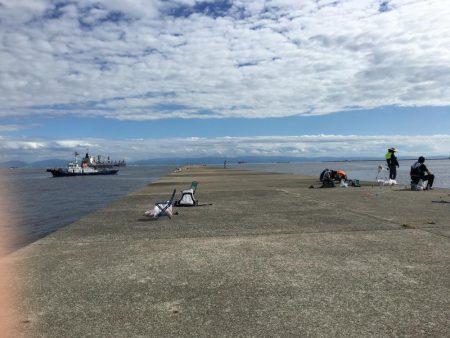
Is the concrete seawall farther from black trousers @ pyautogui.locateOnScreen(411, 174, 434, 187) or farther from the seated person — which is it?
the seated person

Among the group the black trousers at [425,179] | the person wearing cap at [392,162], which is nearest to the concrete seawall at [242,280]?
the black trousers at [425,179]

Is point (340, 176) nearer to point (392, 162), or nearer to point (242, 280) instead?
point (392, 162)

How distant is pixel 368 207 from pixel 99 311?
9.49 metres

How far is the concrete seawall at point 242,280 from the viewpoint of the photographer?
3.72 m

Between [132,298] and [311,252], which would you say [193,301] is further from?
[311,252]

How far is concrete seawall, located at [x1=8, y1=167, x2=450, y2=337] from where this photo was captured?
146 inches

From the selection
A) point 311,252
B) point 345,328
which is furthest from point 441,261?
point 345,328

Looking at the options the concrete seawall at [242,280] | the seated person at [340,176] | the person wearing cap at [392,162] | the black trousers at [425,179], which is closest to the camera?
the concrete seawall at [242,280]

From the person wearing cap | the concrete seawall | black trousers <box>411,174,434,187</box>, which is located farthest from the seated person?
the concrete seawall

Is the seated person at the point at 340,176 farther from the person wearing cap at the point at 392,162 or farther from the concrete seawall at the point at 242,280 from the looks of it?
the concrete seawall at the point at 242,280

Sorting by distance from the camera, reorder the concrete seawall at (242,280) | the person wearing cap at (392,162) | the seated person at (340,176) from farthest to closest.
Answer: the seated person at (340,176)
the person wearing cap at (392,162)
the concrete seawall at (242,280)

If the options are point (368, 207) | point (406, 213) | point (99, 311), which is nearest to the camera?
point (99, 311)

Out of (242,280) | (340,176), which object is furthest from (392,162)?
→ (242,280)

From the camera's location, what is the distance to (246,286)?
4770mm
